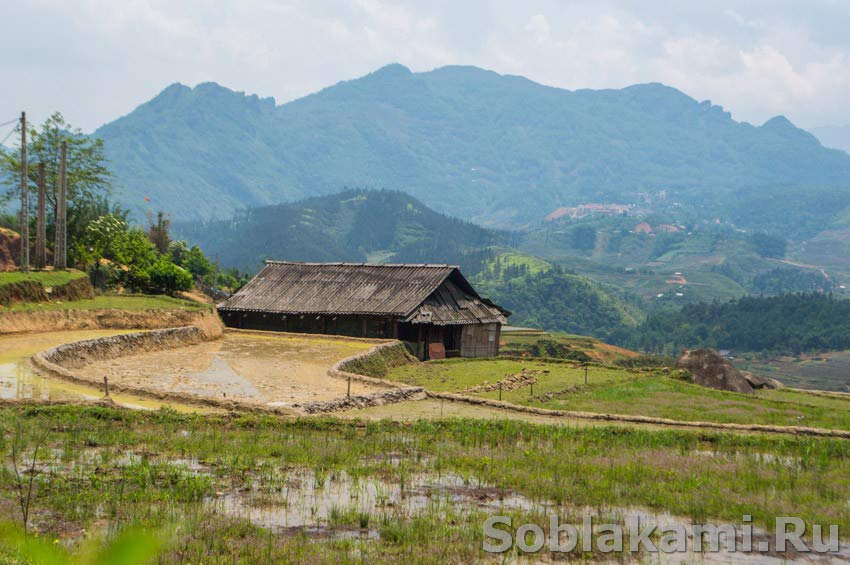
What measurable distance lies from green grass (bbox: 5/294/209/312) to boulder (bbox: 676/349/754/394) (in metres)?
23.1

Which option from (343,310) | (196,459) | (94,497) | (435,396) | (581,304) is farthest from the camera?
(581,304)

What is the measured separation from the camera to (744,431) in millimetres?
18859

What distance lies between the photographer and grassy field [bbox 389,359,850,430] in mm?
22000

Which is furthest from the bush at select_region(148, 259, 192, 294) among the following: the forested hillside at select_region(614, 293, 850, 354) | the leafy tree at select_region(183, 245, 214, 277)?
the forested hillside at select_region(614, 293, 850, 354)

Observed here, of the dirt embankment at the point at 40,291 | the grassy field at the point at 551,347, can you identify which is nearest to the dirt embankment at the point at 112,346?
the dirt embankment at the point at 40,291

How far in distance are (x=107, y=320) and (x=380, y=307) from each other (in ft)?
40.3

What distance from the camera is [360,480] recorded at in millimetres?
12297

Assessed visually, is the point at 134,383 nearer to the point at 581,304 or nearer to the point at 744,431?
the point at 744,431

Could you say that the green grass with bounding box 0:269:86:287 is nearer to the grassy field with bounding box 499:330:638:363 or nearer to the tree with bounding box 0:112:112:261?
the tree with bounding box 0:112:112:261

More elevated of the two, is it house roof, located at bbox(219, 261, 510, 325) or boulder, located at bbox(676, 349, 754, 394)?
house roof, located at bbox(219, 261, 510, 325)

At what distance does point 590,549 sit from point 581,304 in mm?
151652

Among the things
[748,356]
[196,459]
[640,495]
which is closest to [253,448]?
[196,459]

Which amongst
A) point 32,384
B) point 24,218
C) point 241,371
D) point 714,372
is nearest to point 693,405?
point 714,372

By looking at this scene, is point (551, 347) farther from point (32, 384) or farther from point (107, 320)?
point (32, 384)
